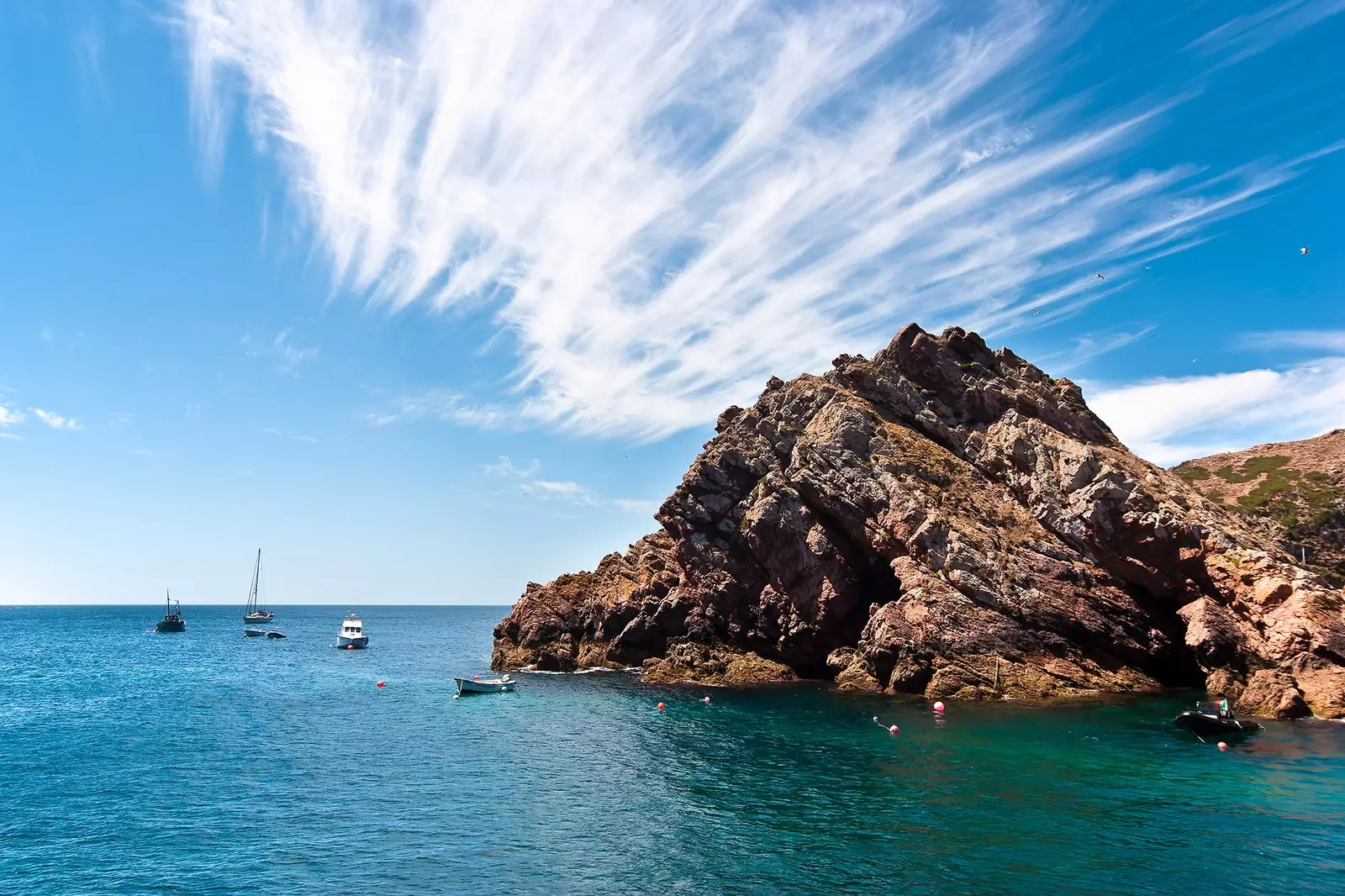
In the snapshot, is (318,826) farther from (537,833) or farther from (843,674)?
(843,674)

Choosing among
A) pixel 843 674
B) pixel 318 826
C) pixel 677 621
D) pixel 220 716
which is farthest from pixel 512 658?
pixel 318 826

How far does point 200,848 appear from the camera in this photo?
32438 mm

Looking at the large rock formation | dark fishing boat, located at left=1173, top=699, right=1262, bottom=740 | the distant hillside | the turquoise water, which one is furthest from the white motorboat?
the distant hillside

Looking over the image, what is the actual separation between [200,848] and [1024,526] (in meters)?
74.7

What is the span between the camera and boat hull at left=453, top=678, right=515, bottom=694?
7700 cm

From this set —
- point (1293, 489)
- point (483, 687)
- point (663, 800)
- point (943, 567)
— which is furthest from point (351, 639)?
point (1293, 489)

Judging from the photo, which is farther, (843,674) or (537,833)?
(843,674)

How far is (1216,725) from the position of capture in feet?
161

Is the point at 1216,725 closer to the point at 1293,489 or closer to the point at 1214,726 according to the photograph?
the point at 1214,726

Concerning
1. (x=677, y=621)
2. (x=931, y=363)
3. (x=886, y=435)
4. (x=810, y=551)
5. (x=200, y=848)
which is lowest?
(x=200, y=848)

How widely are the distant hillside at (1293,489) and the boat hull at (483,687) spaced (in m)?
98.6

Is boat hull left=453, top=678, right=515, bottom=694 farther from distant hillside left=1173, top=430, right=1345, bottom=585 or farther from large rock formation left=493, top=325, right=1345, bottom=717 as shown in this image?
distant hillside left=1173, top=430, right=1345, bottom=585

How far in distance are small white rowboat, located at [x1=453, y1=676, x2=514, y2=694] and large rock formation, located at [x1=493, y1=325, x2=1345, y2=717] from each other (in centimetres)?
1420

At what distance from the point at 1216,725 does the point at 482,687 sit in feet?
209
